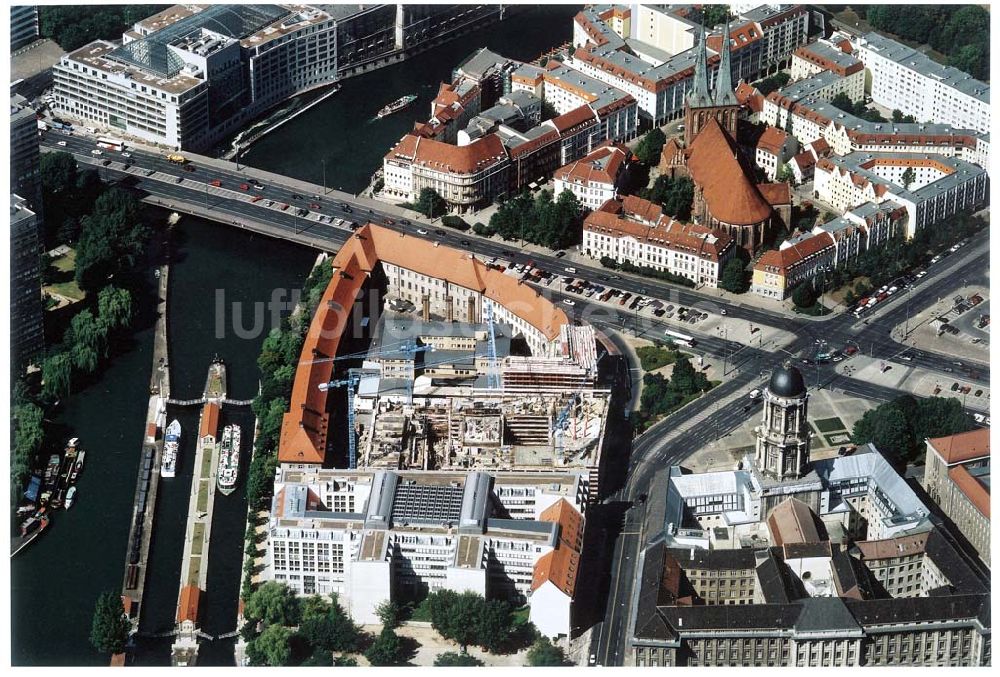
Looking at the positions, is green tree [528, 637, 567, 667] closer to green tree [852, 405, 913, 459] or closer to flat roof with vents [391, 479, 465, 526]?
flat roof with vents [391, 479, 465, 526]

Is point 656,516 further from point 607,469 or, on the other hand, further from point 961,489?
point 961,489

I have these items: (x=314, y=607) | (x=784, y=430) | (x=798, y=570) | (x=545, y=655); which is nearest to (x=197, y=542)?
(x=314, y=607)

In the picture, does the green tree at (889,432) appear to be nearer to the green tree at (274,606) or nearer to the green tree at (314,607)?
the green tree at (314,607)

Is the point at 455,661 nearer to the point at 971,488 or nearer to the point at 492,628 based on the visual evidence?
the point at 492,628

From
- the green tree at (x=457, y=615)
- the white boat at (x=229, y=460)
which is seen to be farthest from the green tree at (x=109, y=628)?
the green tree at (x=457, y=615)

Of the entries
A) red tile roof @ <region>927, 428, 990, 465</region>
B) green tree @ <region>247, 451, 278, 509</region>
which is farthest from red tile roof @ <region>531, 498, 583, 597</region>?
red tile roof @ <region>927, 428, 990, 465</region>

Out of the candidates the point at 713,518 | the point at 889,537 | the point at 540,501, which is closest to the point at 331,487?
the point at 540,501
